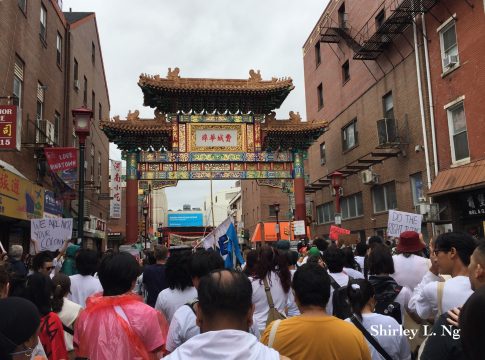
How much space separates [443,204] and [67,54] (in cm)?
1688

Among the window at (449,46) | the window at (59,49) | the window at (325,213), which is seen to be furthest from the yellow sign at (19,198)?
the window at (325,213)

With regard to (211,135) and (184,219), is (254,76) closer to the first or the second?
(211,135)

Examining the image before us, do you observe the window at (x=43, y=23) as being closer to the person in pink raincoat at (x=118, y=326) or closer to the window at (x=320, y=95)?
the window at (x=320, y=95)

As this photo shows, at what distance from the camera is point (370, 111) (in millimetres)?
21891

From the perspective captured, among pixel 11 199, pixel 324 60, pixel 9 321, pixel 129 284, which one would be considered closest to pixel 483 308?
pixel 9 321

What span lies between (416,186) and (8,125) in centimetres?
1417

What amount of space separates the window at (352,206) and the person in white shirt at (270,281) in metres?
18.0

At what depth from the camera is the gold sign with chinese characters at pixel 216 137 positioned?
71.3 feet

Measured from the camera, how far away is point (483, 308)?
175 cm

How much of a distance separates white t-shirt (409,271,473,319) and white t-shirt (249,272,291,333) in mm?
1711

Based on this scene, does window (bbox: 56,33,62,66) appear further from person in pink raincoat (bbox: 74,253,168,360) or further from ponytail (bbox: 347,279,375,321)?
ponytail (bbox: 347,279,375,321)

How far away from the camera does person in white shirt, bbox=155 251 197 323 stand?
4734 mm

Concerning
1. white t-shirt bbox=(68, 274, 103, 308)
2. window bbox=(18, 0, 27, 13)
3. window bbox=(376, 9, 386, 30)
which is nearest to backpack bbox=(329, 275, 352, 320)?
white t-shirt bbox=(68, 274, 103, 308)

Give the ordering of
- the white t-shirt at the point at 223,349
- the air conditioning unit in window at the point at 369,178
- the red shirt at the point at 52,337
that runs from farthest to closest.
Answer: the air conditioning unit in window at the point at 369,178, the red shirt at the point at 52,337, the white t-shirt at the point at 223,349
